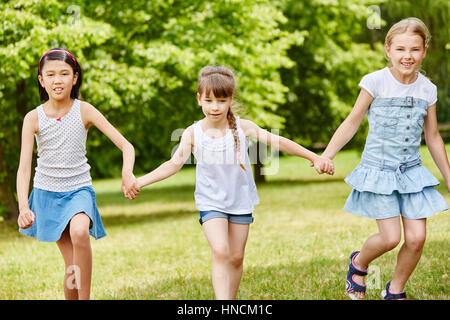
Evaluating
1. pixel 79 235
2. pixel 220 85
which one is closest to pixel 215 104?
pixel 220 85

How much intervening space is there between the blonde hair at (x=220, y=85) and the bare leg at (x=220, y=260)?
0.48m

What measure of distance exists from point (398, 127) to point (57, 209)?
250 cm

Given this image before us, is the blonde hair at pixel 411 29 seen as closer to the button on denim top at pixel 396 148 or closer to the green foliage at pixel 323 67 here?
the button on denim top at pixel 396 148

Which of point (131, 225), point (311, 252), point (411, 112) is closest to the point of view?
point (411, 112)

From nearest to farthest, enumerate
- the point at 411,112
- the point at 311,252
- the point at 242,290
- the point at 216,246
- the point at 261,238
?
the point at 216,246, the point at 411,112, the point at 242,290, the point at 311,252, the point at 261,238

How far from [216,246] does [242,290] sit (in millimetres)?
1860

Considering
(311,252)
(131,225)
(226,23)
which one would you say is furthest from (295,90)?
(311,252)

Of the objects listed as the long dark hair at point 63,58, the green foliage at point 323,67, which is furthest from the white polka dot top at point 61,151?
the green foliage at point 323,67

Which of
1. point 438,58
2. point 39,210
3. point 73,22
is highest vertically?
point 438,58

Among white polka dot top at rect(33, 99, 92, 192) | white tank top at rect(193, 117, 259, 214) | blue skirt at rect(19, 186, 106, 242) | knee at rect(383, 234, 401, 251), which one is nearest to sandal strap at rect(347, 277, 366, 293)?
knee at rect(383, 234, 401, 251)

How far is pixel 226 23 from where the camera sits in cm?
1370

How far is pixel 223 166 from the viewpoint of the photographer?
4.45 metres

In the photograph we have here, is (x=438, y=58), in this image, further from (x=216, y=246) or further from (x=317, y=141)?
(x=216, y=246)

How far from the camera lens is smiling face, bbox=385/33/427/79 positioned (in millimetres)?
4609
